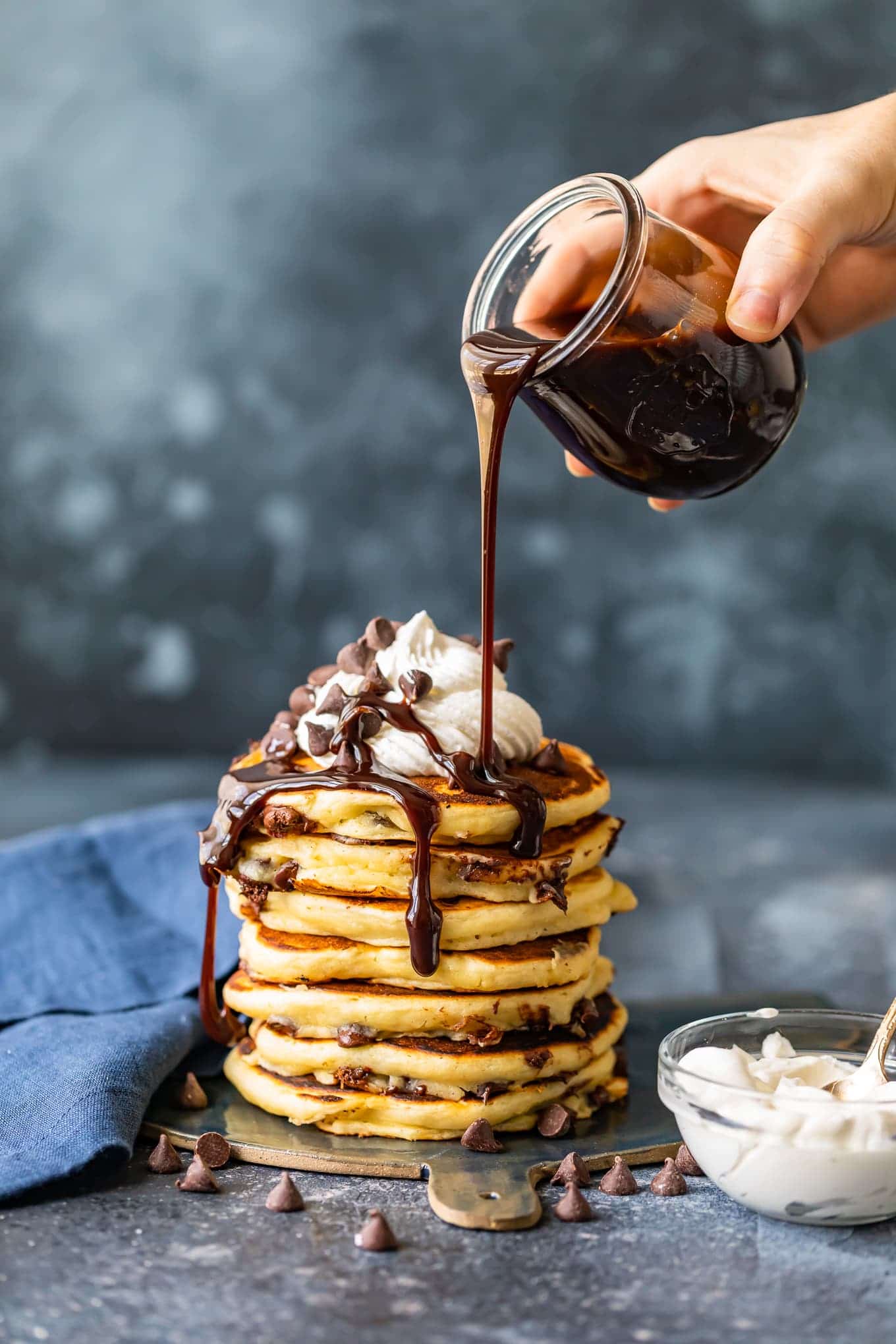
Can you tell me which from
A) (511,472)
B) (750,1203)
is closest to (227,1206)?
(750,1203)

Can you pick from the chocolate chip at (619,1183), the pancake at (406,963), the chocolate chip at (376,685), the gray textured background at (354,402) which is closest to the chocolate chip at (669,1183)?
the chocolate chip at (619,1183)

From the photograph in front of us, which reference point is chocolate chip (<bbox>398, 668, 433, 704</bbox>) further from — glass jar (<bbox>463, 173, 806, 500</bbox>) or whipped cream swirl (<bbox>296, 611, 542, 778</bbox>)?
glass jar (<bbox>463, 173, 806, 500</bbox>)

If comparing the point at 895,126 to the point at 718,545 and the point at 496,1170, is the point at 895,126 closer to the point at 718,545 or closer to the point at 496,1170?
the point at 496,1170

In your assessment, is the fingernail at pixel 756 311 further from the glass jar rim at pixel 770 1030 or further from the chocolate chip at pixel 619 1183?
the chocolate chip at pixel 619 1183

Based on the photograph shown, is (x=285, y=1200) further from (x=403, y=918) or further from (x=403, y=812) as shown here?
(x=403, y=812)

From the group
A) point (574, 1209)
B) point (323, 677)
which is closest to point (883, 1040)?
point (574, 1209)

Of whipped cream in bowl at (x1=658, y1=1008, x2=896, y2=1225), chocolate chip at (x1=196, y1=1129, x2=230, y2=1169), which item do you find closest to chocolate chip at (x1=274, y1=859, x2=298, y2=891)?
chocolate chip at (x1=196, y1=1129, x2=230, y2=1169)

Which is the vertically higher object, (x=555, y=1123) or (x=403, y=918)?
(x=403, y=918)
